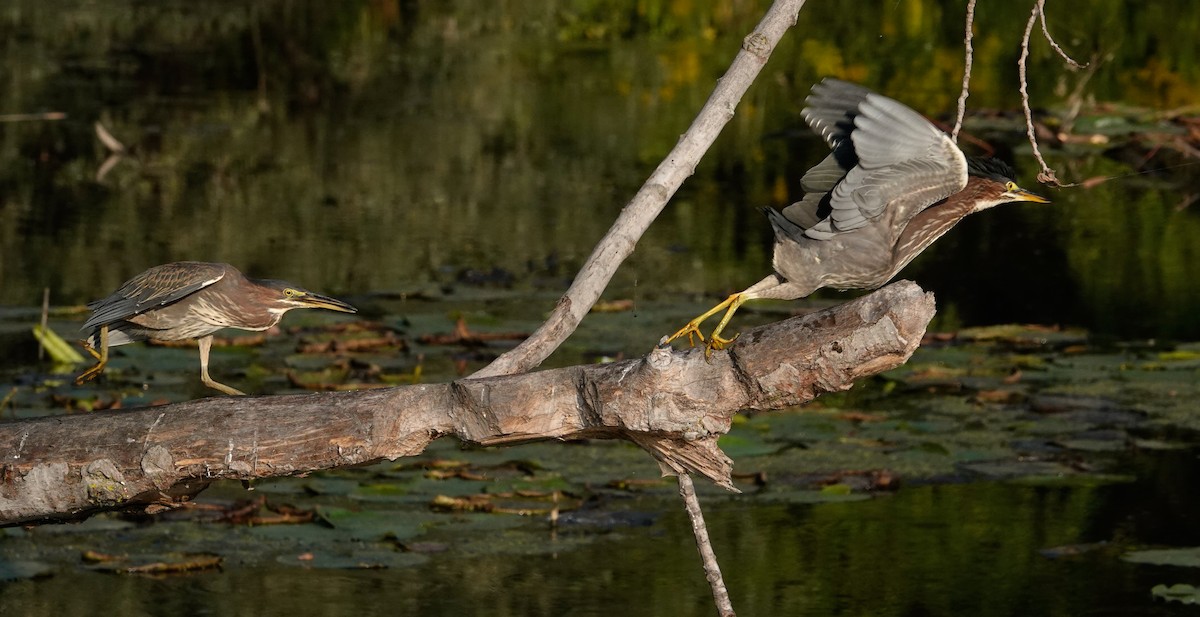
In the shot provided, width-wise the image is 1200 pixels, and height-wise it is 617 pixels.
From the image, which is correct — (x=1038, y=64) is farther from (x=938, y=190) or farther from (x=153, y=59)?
A: (x=938, y=190)

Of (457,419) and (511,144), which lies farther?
(511,144)

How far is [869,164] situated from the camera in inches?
141

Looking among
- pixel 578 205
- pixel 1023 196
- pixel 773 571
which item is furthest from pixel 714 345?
pixel 578 205

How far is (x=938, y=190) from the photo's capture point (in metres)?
3.69

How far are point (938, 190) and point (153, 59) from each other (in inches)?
509

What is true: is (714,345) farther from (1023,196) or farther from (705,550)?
(1023,196)

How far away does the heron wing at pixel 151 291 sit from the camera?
4.26 metres

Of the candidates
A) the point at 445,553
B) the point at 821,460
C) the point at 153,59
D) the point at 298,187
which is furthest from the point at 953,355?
the point at 153,59

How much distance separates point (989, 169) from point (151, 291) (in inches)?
74.7

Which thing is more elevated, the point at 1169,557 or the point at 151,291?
the point at 151,291

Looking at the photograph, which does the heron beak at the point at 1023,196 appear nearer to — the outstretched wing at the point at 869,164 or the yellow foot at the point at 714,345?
the outstretched wing at the point at 869,164

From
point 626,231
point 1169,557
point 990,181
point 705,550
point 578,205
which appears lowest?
point 1169,557

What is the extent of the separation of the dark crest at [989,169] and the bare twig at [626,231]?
0.51 metres

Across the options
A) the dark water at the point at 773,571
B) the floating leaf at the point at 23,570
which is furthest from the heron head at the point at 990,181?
the floating leaf at the point at 23,570
